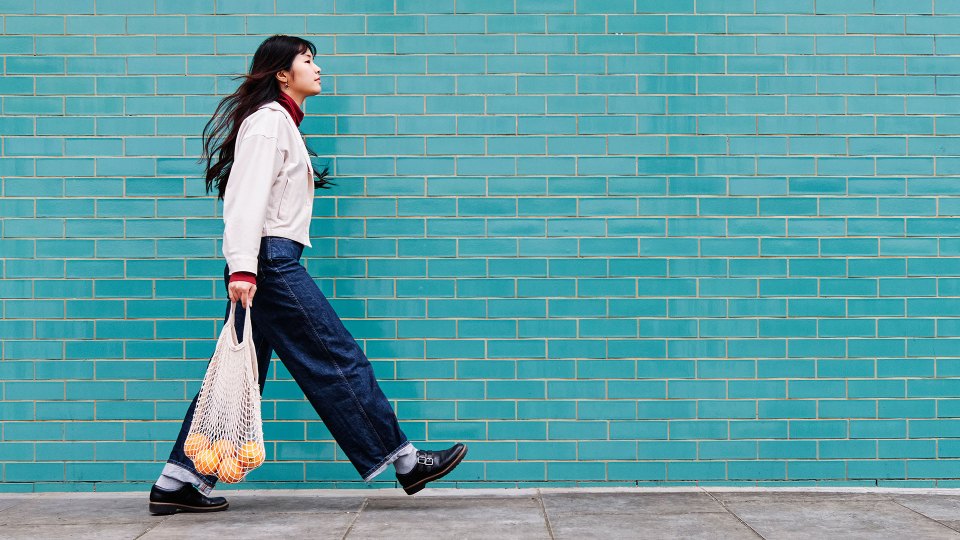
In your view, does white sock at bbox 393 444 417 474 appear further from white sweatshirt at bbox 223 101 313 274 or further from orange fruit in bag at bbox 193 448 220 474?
white sweatshirt at bbox 223 101 313 274

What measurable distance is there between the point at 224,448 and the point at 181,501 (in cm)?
43

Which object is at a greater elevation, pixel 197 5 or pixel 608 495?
pixel 197 5

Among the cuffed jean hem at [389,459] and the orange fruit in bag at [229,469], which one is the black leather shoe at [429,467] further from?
the orange fruit in bag at [229,469]

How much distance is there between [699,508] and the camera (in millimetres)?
3969

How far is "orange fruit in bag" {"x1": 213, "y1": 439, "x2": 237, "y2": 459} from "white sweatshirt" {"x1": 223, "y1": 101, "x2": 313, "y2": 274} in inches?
27.0

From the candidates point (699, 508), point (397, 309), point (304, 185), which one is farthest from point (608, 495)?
point (304, 185)

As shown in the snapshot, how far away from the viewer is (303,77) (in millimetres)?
4027

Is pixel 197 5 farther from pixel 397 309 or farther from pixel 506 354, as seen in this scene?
pixel 506 354

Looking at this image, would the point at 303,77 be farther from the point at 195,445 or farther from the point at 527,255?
the point at 195,445

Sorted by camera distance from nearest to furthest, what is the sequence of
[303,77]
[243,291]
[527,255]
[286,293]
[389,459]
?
[243,291], [286,293], [389,459], [303,77], [527,255]

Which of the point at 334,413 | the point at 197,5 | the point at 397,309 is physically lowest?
the point at 334,413

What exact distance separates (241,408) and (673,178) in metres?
2.23

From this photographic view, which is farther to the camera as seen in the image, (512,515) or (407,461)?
(407,461)

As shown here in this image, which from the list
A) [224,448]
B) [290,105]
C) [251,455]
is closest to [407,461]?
[251,455]
